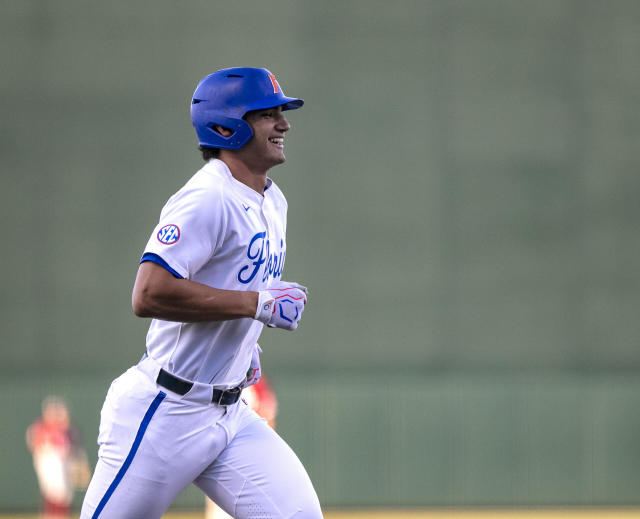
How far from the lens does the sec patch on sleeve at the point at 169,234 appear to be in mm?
3221

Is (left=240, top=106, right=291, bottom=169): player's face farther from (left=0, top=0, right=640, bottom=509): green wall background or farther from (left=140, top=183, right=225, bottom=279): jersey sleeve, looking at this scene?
(left=0, top=0, right=640, bottom=509): green wall background

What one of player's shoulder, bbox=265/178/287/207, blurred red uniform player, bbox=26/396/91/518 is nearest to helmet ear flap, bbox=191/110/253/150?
player's shoulder, bbox=265/178/287/207

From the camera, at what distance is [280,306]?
3.35m

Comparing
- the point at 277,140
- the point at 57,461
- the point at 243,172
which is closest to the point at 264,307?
the point at 243,172

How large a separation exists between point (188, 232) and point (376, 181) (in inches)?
335

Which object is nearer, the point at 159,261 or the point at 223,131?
the point at 159,261

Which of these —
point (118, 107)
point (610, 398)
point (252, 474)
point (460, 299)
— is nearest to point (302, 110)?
point (118, 107)

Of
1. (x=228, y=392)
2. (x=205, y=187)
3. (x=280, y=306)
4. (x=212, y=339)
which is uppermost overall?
(x=205, y=187)

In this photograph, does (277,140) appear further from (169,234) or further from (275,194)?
(169,234)

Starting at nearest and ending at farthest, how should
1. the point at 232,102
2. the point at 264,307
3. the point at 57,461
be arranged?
the point at 264,307 → the point at 232,102 → the point at 57,461

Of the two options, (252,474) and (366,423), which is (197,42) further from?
(252,474)

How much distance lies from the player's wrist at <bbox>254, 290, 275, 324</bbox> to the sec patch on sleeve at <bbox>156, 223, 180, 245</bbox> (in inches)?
13.4

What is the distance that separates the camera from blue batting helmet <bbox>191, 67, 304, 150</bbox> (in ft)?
11.8

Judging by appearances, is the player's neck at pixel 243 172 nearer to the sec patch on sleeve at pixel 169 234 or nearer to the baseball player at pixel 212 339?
the baseball player at pixel 212 339
